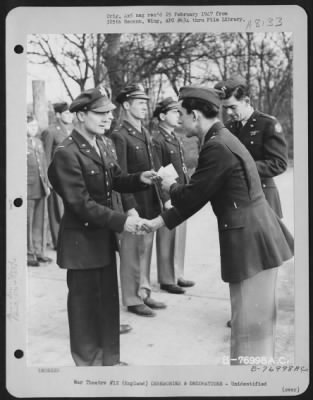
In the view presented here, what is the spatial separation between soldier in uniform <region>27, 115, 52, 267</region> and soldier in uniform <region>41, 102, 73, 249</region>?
4 centimetres

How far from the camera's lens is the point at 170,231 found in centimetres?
292

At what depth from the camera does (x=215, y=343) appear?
112 inches

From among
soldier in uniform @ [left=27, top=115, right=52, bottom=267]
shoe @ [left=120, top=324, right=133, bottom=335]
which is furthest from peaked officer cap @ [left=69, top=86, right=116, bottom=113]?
shoe @ [left=120, top=324, right=133, bottom=335]

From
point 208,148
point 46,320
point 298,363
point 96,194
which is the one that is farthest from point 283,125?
point 46,320

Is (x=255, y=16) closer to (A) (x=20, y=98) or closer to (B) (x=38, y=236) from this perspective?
(A) (x=20, y=98)

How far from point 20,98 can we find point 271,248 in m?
1.36

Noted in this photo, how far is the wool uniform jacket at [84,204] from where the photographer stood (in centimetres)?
274

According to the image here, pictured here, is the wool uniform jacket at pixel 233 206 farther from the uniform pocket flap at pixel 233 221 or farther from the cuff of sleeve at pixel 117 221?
the cuff of sleeve at pixel 117 221

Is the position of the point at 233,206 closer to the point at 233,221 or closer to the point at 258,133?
the point at 233,221

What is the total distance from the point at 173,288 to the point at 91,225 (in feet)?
1.65

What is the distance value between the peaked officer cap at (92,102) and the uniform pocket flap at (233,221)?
2.42ft

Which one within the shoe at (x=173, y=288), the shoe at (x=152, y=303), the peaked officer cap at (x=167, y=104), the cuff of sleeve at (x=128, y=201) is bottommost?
the shoe at (x=152, y=303)

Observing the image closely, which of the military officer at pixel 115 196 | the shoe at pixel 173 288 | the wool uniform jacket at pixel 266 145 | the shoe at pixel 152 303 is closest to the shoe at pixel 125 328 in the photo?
the military officer at pixel 115 196

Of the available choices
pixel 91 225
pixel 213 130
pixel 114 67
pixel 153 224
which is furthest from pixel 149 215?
pixel 114 67
